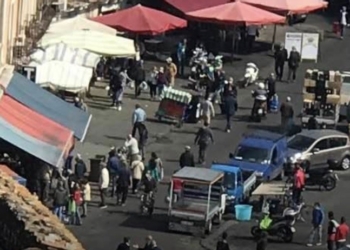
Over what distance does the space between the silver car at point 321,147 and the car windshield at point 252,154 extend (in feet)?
7.33

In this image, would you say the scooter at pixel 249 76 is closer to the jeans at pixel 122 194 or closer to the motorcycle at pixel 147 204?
the jeans at pixel 122 194

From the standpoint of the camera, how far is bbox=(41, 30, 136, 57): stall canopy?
4978 centimetres

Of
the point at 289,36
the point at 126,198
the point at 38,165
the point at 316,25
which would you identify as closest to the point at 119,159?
the point at 126,198

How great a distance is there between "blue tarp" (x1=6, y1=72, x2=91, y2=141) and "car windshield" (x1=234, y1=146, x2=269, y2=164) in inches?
176

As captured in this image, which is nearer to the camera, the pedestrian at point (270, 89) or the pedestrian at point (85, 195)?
the pedestrian at point (85, 195)

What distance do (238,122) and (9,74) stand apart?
12.7 m

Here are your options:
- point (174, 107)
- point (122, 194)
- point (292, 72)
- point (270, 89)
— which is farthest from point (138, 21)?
point (122, 194)

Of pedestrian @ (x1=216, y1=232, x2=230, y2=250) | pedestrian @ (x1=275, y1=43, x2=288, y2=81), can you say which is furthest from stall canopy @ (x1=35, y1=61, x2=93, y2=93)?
pedestrian @ (x1=275, y1=43, x2=288, y2=81)

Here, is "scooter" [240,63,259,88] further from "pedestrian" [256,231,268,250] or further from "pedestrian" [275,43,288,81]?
"pedestrian" [256,231,268,250]

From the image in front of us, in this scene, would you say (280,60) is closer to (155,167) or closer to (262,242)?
(155,167)

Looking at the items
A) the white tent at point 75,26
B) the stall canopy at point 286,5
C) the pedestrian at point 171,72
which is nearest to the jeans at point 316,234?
the white tent at point 75,26

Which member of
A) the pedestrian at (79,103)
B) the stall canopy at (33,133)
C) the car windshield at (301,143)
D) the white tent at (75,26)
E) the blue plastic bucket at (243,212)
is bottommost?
the blue plastic bucket at (243,212)

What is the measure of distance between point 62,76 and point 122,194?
6.29 meters

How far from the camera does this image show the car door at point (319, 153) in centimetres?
4550
